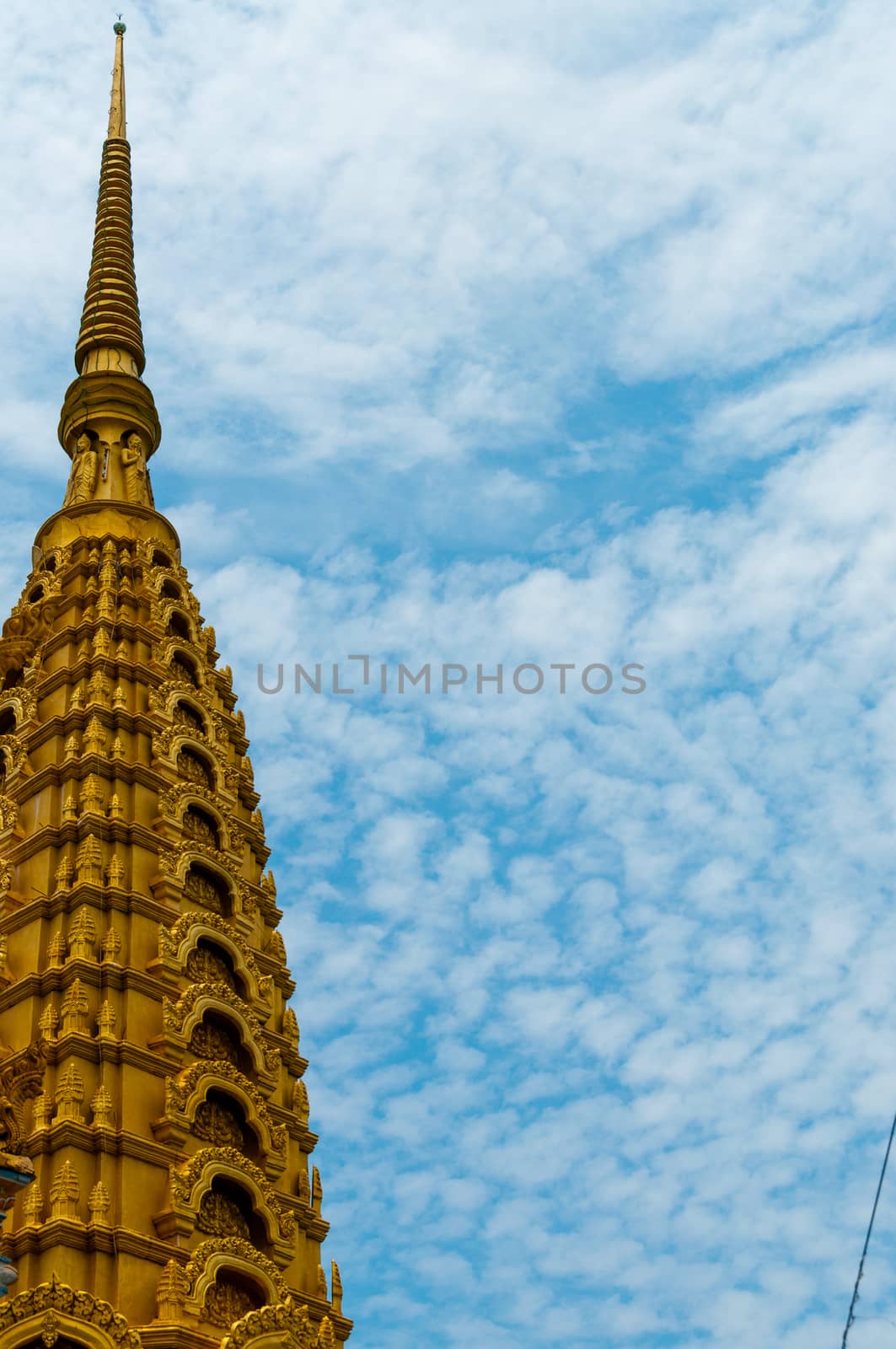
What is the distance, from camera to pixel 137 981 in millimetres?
38469

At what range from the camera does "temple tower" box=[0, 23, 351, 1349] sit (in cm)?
3378

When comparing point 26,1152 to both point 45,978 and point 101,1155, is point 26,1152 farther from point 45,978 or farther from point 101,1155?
point 45,978

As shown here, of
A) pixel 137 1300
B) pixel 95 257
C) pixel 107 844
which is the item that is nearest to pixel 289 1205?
pixel 137 1300

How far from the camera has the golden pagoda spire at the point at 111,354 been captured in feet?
179

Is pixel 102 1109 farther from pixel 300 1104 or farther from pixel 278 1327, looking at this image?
pixel 300 1104

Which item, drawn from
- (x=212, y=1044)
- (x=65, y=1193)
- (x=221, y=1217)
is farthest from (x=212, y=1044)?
(x=65, y=1193)

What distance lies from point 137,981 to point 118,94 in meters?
38.6

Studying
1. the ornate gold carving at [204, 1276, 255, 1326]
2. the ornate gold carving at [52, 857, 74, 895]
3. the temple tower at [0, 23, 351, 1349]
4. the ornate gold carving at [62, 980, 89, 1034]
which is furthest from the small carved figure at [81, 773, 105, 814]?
the ornate gold carving at [204, 1276, 255, 1326]

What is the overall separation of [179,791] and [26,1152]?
1125cm

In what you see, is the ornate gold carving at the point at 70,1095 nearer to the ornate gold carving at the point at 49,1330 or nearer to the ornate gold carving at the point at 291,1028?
the ornate gold carving at the point at 49,1330

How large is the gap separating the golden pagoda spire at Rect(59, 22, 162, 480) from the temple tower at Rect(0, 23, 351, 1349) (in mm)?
824

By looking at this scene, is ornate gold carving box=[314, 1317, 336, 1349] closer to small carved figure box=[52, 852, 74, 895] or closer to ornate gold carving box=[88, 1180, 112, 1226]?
ornate gold carving box=[88, 1180, 112, 1226]

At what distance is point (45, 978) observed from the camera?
38.1m

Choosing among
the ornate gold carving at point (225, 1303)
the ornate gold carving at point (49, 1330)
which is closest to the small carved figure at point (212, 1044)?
the ornate gold carving at point (225, 1303)
